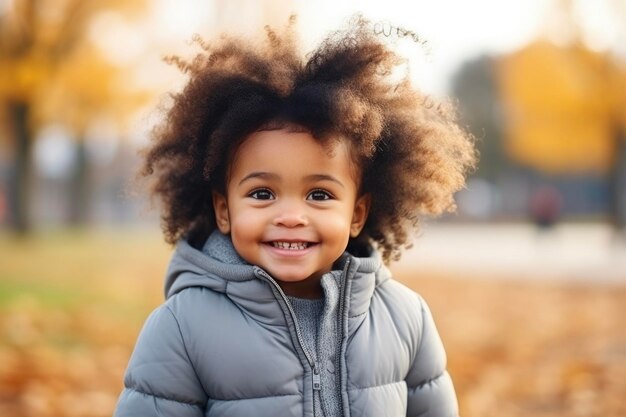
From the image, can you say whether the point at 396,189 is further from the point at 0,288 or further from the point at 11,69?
the point at 11,69

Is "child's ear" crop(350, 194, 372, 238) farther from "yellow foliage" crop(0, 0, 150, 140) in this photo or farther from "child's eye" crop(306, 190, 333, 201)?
"yellow foliage" crop(0, 0, 150, 140)

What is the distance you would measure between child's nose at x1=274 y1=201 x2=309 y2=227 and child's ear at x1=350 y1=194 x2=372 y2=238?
31 cm

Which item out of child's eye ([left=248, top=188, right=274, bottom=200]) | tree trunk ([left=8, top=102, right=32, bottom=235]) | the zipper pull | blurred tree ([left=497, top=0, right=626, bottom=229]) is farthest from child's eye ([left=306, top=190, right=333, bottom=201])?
tree trunk ([left=8, top=102, right=32, bottom=235])

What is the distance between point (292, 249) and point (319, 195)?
0.18 meters

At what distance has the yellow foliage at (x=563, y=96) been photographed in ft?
64.7

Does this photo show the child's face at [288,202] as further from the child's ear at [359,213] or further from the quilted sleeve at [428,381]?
the quilted sleeve at [428,381]

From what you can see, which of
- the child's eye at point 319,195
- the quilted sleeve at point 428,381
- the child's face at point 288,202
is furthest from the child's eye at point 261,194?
the quilted sleeve at point 428,381

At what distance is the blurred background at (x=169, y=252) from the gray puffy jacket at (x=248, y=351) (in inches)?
20.6

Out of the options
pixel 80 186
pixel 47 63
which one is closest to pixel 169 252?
Answer: pixel 47 63

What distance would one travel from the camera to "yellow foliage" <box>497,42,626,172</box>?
64.7 ft

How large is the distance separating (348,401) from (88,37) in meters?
16.4

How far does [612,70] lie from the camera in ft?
63.9

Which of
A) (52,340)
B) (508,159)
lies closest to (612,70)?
(52,340)

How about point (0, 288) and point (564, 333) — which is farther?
point (0, 288)
